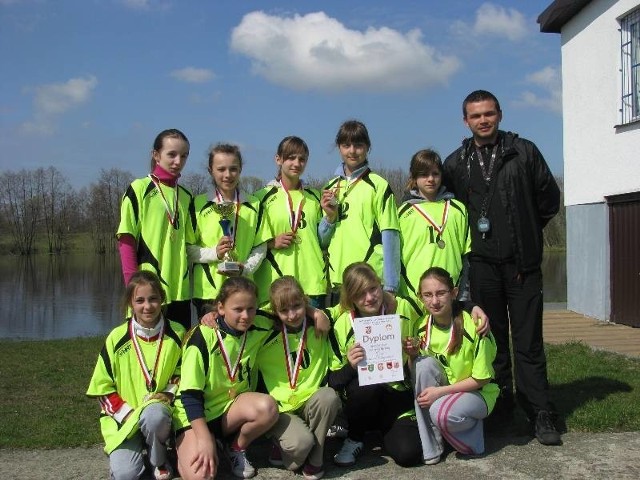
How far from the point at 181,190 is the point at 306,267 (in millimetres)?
1135

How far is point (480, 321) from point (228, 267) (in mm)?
1871

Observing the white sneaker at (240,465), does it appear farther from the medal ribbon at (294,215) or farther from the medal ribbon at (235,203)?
the medal ribbon at (294,215)

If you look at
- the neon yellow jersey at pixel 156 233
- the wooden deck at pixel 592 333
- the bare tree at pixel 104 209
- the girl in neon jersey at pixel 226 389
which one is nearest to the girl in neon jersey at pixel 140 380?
the girl in neon jersey at pixel 226 389

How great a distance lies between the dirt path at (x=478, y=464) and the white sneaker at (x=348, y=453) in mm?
51

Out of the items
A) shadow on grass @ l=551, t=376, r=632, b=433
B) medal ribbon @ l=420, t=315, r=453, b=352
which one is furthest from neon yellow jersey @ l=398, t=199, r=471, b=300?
shadow on grass @ l=551, t=376, r=632, b=433

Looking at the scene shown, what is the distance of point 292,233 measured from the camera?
17.2 ft

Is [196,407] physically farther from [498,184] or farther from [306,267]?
[498,184]

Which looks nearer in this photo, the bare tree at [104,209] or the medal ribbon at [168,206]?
the medal ribbon at [168,206]

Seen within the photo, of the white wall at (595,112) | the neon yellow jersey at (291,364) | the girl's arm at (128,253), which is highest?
Answer: the white wall at (595,112)

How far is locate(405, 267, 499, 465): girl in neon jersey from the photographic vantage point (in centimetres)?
474

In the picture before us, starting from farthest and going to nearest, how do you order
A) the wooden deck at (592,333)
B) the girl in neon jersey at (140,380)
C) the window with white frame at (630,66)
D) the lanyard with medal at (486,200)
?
the window with white frame at (630,66)
the wooden deck at (592,333)
the lanyard with medal at (486,200)
the girl in neon jersey at (140,380)

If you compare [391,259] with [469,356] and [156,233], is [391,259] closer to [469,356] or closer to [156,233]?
[469,356]

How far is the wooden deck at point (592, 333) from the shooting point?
9.89 meters

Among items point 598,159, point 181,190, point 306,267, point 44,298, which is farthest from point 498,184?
point 44,298
